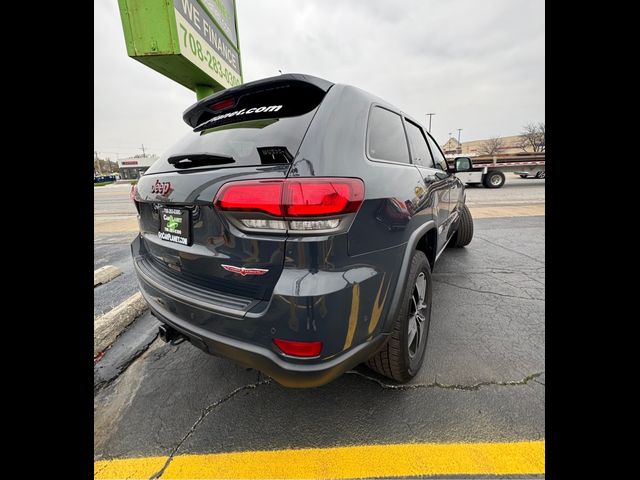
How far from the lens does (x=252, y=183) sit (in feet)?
3.70

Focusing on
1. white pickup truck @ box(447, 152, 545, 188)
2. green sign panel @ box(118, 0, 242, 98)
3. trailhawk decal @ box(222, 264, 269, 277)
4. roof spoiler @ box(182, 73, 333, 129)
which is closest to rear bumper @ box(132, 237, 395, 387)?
trailhawk decal @ box(222, 264, 269, 277)

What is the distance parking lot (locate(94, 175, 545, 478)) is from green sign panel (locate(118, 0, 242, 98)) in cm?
314

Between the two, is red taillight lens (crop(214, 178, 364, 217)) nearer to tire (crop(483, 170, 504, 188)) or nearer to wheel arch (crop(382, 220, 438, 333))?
wheel arch (crop(382, 220, 438, 333))

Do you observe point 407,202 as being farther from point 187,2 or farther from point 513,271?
point 187,2

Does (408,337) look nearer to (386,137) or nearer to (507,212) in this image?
(386,137)

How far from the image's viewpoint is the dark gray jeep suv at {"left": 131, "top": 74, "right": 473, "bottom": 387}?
43.6 inches

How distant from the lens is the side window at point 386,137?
1562mm

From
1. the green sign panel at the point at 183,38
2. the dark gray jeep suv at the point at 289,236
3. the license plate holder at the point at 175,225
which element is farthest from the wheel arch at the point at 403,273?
the green sign panel at the point at 183,38

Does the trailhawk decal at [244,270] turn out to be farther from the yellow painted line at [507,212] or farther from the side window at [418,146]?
the yellow painted line at [507,212]

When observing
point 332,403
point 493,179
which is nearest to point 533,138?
point 493,179

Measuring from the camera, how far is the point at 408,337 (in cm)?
175

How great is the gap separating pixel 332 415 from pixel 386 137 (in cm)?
172

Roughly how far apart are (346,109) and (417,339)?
1.55m
